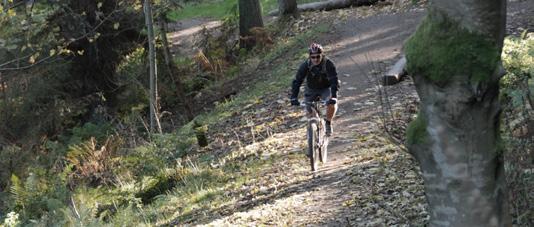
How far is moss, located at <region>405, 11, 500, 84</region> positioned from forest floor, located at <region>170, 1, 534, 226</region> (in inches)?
53.6

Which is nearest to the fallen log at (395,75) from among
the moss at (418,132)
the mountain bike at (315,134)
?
the mountain bike at (315,134)

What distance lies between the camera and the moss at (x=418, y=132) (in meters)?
3.49

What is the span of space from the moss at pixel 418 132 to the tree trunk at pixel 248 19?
56.8 ft

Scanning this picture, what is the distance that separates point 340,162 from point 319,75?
1.42 metres

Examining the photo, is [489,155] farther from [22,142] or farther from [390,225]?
[22,142]


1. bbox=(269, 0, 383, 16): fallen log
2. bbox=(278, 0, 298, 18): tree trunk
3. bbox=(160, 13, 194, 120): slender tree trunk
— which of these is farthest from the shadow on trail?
bbox=(269, 0, 383, 16): fallen log

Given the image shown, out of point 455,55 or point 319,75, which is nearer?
point 455,55

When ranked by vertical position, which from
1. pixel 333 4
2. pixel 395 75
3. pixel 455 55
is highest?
pixel 455 55

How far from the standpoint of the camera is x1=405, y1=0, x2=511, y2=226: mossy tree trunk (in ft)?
10.8

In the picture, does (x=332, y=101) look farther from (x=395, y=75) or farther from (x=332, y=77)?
(x=395, y=75)

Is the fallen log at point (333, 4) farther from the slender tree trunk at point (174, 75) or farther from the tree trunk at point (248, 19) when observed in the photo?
the slender tree trunk at point (174, 75)

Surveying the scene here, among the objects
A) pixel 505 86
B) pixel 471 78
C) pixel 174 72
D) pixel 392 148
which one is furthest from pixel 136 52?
pixel 471 78

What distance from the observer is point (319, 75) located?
8641 mm

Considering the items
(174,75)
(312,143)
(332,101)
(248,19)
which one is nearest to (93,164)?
(174,75)
